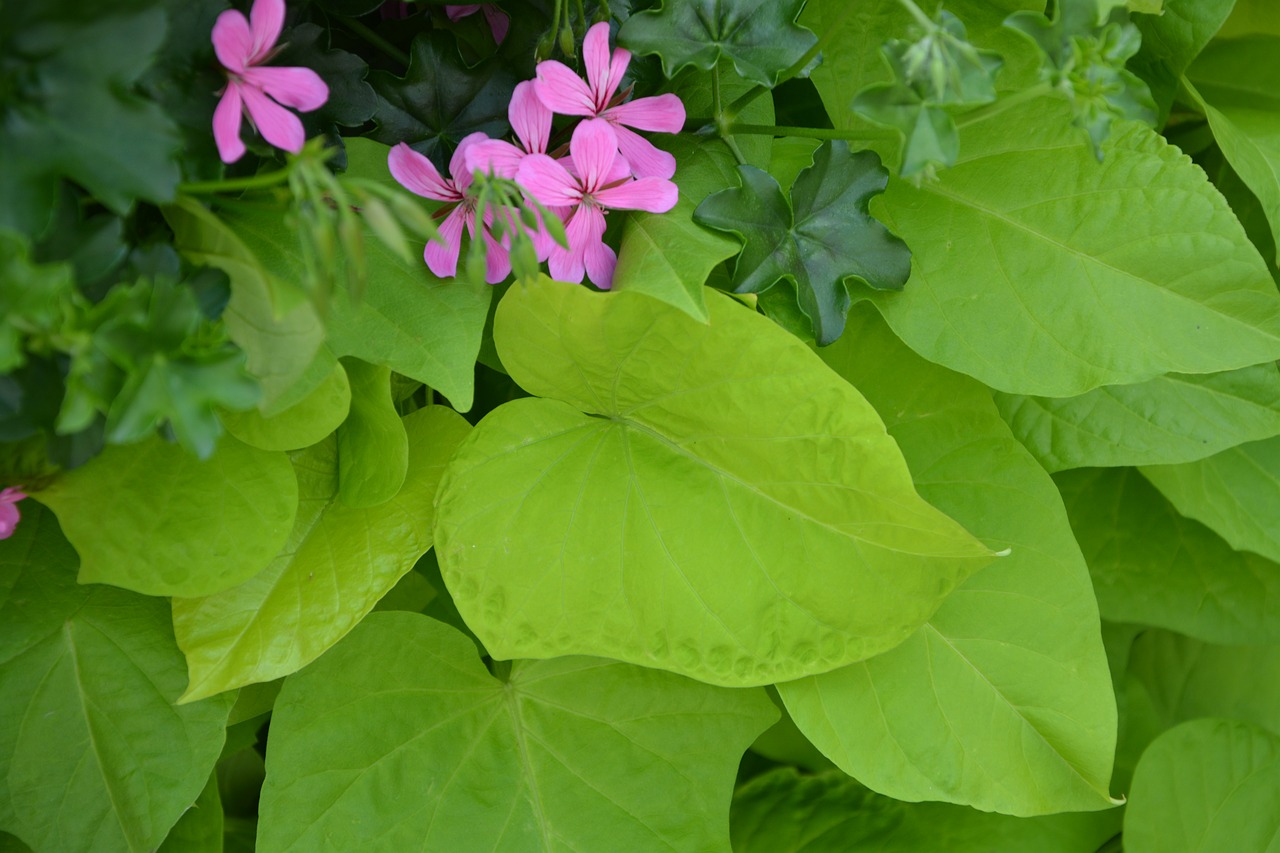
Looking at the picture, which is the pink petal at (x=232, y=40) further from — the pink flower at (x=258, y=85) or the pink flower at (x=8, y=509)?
the pink flower at (x=8, y=509)

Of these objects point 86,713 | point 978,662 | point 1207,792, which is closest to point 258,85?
point 86,713

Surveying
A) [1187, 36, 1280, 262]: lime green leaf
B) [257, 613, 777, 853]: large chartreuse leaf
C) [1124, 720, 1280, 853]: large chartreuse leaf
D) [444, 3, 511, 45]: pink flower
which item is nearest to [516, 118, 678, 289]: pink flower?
[444, 3, 511, 45]: pink flower

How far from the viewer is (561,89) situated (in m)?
0.46

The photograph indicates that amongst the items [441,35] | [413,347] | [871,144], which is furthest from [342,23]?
[871,144]

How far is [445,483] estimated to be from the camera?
1.76ft

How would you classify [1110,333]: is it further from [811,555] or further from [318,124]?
[318,124]

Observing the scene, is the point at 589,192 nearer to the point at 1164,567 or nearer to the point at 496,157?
the point at 496,157

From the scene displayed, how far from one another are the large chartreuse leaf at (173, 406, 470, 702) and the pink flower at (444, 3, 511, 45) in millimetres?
211

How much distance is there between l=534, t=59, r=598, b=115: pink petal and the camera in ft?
1.49

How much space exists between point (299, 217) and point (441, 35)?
0.70 feet

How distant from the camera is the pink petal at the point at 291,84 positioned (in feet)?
1.35

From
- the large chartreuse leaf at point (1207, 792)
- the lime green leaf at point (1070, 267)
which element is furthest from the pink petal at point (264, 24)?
the large chartreuse leaf at point (1207, 792)

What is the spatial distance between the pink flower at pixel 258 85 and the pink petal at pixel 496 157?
0.07 meters

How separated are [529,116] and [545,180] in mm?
34
